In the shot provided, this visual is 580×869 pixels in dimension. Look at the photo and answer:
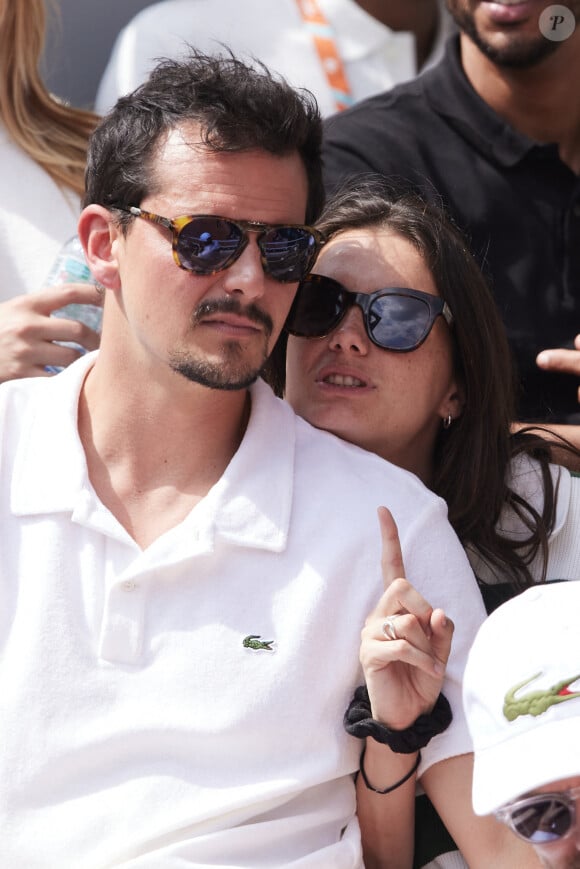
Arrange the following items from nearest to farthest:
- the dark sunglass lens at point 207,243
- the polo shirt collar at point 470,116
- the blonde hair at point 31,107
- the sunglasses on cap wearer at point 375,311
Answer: the dark sunglass lens at point 207,243 < the sunglasses on cap wearer at point 375,311 < the blonde hair at point 31,107 < the polo shirt collar at point 470,116

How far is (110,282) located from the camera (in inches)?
93.9

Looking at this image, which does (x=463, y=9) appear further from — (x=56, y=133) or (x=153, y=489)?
(x=153, y=489)

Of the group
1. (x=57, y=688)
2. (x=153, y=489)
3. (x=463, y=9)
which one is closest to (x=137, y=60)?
(x=463, y=9)

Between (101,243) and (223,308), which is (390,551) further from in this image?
(101,243)

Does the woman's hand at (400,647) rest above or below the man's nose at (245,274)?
below

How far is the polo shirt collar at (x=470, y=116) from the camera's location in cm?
343

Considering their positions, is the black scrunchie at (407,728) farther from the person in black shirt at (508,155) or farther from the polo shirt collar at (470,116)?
the polo shirt collar at (470,116)

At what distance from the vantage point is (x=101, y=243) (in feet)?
7.89

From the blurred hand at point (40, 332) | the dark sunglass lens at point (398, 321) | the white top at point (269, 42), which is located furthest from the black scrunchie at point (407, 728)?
the white top at point (269, 42)

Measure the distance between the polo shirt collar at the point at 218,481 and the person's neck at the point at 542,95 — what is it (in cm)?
147

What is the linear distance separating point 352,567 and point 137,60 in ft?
6.71

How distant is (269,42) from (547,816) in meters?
2.94

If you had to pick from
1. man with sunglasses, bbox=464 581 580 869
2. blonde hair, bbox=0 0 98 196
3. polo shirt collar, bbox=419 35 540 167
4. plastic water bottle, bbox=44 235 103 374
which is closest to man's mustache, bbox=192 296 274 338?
plastic water bottle, bbox=44 235 103 374

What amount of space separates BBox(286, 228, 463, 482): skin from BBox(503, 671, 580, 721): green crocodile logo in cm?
99
